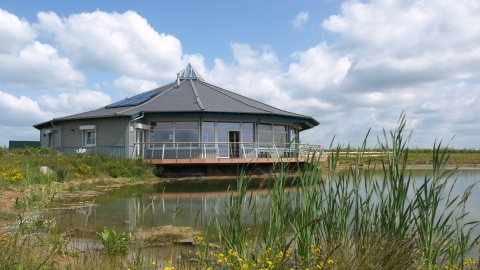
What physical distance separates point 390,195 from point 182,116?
60.4 feet

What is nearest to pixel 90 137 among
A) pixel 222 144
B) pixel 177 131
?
pixel 177 131

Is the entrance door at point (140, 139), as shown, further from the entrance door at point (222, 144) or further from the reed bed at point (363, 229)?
the reed bed at point (363, 229)

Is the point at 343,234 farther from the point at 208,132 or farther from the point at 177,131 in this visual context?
the point at 177,131

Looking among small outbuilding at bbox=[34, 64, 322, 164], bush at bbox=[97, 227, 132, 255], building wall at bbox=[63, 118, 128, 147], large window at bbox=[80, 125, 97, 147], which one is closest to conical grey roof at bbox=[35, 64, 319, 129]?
small outbuilding at bbox=[34, 64, 322, 164]

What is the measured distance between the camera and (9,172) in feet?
40.1

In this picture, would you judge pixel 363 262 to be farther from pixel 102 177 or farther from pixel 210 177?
pixel 210 177

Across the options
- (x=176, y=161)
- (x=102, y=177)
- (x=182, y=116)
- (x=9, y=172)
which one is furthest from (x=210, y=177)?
(x=9, y=172)

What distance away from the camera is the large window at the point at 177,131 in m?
22.6

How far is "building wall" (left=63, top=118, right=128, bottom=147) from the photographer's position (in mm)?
21766

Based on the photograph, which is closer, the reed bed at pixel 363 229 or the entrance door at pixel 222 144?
the reed bed at pixel 363 229

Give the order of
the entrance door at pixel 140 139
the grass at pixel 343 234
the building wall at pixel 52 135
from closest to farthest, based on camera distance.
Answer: the grass at pixel 343 234
the entrance door at pixel 140 139
the building wall at pixel 52 135

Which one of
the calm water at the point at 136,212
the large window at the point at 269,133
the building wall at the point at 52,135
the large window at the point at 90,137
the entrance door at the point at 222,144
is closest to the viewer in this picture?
the calm water at the point at 136,212

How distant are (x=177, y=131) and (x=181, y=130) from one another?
22 centimetres

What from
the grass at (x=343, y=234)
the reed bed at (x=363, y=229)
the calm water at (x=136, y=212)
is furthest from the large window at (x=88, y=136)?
the reed bed at (x=363, y=229)
